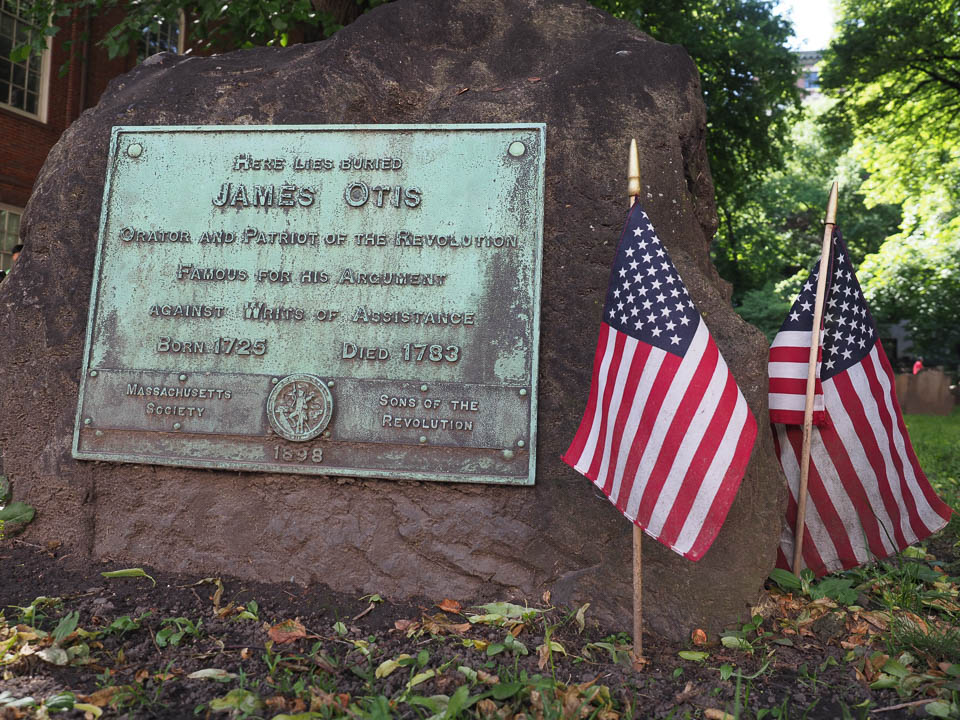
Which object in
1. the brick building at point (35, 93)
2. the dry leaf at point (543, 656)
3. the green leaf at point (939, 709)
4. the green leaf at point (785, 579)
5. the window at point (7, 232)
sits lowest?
the green leaf at point (939, 709)

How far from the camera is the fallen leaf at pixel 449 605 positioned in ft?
9.75

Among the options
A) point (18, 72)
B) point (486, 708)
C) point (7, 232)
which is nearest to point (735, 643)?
point (486, 708)

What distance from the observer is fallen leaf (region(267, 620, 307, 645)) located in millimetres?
2769

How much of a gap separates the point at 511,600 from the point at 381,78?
2.31 meters

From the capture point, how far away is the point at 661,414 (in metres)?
2.65

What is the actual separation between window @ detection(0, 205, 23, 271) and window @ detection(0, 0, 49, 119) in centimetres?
156

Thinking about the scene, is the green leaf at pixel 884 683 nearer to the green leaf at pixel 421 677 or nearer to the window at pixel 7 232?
the green leaf at pixel 421 677

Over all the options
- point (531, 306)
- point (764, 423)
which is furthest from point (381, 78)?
point (764, 423)

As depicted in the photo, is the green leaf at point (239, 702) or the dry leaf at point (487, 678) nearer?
the green leaf at point (239, 702)

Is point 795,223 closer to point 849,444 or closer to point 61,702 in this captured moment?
point 849,444

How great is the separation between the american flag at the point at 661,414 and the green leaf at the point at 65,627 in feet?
5.97

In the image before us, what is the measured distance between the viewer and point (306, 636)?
2.79m

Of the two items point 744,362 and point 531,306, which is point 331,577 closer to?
point 531,306

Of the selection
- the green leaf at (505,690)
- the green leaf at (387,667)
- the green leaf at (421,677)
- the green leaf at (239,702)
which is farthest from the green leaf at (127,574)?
the green leaf at (505,690)
